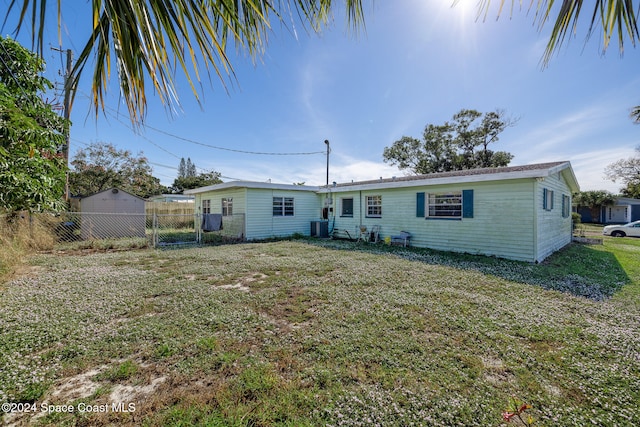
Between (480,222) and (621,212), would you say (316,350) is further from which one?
(621,212)

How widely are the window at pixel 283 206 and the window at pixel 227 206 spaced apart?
82.9 inches

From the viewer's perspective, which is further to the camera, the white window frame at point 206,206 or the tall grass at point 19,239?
the white window frame at point 206,206

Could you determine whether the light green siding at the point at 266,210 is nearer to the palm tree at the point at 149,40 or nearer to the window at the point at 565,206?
the window at the point at 565,206

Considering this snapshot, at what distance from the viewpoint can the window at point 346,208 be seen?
40.2ft

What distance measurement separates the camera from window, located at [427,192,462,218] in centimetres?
891

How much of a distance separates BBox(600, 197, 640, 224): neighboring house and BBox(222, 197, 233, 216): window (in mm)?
32153

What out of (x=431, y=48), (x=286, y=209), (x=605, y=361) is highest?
(x=431, y=48)

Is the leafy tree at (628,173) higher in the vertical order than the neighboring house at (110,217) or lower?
higher

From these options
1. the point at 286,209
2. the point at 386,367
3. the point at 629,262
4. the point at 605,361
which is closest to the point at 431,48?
Result: the point at 386,367

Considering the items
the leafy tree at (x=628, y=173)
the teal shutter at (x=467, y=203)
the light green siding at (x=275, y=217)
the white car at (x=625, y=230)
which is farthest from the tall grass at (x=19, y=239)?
the leafy tree at (x=628, y=173)

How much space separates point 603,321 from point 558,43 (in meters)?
4.09

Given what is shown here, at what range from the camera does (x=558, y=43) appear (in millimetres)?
1315

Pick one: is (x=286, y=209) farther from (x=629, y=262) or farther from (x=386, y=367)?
(x=629, y=262)

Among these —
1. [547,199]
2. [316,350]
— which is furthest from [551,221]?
[316,350]
